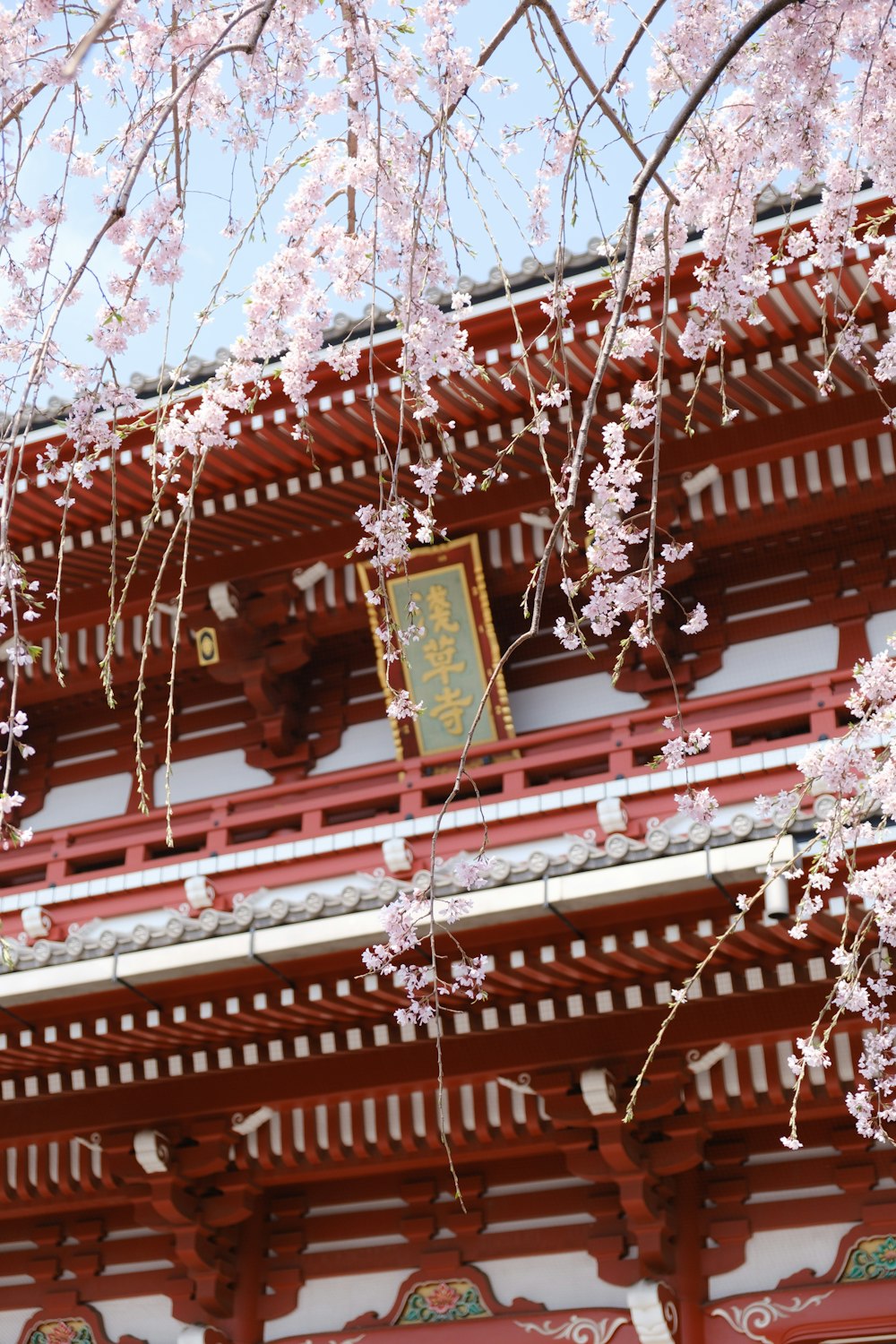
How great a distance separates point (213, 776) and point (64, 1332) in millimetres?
2889

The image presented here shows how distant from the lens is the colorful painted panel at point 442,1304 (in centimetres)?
708

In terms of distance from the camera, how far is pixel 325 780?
8.02m

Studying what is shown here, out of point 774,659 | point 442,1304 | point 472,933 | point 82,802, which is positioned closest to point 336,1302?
point 442,1304

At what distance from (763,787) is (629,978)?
94cm

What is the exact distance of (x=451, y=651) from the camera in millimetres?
8000

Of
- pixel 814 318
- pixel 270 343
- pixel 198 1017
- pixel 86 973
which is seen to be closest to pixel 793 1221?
pixel 198 1017

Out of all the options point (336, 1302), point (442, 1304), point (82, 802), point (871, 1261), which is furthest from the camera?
point (82, 802)

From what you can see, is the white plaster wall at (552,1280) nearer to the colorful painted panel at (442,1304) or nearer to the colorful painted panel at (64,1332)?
the colorful painted panel at (442,1304)

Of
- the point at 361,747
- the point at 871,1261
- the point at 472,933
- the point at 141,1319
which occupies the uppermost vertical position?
the point at 361,747

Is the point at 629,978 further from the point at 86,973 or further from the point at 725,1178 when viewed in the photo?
the point at 86,973

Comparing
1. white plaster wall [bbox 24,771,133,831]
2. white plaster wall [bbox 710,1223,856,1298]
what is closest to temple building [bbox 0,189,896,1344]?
white plaster wall [bbox 710,1223,856,1298]

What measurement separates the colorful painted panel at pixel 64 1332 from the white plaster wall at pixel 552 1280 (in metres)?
2.08

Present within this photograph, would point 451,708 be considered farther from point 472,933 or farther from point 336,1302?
point 336,1302

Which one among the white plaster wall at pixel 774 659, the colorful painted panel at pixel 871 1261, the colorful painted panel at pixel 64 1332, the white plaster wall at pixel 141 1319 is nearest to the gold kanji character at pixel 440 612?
the white plaster wall at pixel 774 659
